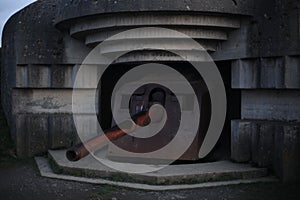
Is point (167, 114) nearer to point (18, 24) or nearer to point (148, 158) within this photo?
point (148, 158)

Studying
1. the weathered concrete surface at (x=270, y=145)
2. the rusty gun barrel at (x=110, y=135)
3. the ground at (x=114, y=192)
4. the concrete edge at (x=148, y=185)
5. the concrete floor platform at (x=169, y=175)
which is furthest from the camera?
the weathered concrete surface at (x=270, y=145)

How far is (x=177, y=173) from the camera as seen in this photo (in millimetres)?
4691

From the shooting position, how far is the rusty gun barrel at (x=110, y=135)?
3.64 m

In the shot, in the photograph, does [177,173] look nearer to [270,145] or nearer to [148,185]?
[148,185]

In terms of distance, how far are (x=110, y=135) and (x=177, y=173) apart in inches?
38.6

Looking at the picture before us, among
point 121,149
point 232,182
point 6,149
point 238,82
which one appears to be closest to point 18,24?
point 6,149

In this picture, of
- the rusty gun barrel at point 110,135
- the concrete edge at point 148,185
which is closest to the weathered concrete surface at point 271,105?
the concrete edge at point 148,185

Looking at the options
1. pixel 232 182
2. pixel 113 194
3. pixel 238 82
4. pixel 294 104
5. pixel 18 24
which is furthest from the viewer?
pixel 18 24

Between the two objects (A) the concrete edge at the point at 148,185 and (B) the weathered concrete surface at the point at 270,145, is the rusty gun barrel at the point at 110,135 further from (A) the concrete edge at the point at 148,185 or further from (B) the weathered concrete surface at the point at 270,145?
(B) the weathered concrete surface at the point at 270,145

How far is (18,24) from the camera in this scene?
6.43 meters

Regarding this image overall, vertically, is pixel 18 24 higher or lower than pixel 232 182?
higher

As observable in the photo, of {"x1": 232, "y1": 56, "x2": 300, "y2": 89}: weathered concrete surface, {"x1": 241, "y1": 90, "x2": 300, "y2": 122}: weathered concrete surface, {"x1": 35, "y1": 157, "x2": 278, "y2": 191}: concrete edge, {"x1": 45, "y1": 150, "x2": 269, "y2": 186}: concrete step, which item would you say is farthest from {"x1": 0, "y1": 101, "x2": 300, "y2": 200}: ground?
{"x1": 232, "y1": 56, "x2": 300, "y2": 89}: weathered concrete surface

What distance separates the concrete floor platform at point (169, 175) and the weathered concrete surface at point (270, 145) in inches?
6.2

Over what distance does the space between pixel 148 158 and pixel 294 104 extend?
1.90 meters
